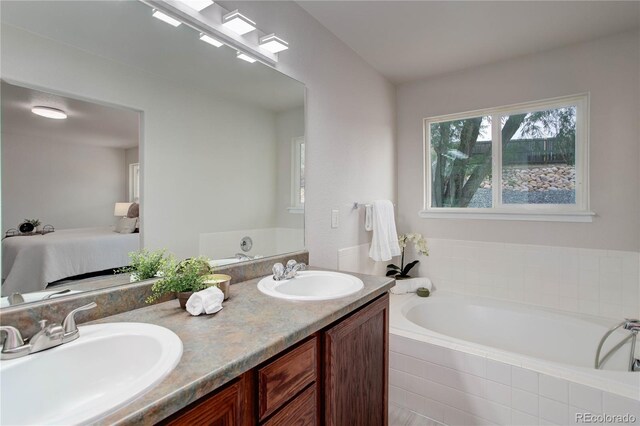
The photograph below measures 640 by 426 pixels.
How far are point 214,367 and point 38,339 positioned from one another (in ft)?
1.43

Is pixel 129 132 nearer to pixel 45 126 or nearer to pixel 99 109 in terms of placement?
pixel 99 109

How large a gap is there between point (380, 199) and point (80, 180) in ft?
7.12

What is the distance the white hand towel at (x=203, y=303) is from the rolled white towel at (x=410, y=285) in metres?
1.92

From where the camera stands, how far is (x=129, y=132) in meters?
1.10

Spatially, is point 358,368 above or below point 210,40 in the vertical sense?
below

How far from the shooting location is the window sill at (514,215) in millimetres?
2263

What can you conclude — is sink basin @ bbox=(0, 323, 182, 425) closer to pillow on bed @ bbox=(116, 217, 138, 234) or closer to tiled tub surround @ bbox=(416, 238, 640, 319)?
pillow on bed @ bbox=(116, 217, 138, 234)

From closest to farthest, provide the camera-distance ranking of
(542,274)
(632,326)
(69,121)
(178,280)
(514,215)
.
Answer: (69,121), (178,280), (632,326), (542,274), (514,215)

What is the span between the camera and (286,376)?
90 cm

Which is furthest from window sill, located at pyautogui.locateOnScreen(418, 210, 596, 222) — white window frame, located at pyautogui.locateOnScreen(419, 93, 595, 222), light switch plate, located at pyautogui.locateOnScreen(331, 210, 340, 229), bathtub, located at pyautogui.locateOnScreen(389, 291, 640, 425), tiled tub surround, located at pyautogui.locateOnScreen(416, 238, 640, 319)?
light switch plate, located at pyautogui.locateOnScreen(331, 210, 340, 229)

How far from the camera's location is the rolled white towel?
266 centimetres

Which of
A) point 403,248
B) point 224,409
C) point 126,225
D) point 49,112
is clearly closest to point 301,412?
point 224,409

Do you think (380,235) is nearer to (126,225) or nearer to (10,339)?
(126,225)

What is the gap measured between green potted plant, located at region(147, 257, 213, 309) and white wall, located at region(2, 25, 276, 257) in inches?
5.6
